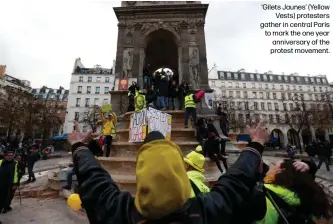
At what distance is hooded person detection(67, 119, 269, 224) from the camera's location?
1.08 m

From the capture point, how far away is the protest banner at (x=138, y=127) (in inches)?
305

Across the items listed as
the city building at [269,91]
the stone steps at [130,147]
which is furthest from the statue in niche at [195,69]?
the city building at [269,91]

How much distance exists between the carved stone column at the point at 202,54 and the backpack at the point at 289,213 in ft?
42.7

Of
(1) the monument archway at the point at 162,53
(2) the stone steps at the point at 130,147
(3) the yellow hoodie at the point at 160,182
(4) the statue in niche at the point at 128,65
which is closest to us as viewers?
(3) the yellow hoodie at the point at 160,182

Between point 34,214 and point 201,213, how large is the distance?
6.03m

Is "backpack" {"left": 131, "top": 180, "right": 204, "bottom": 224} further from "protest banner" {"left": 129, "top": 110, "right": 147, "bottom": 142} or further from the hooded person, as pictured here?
"protest banner" {"left": 129, "top": 110, "right": 147, "bottom": 142}

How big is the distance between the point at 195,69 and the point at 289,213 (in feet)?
45.0

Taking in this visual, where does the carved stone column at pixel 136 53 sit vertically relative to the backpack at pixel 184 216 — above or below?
above

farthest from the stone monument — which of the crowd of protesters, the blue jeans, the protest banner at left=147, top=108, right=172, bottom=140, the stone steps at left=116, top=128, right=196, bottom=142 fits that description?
the crowd of protesters

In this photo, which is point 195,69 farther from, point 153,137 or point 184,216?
point 184,216

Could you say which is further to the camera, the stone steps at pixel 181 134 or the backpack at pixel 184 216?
the stone steps at pixel 181 134

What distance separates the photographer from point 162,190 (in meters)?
1.07

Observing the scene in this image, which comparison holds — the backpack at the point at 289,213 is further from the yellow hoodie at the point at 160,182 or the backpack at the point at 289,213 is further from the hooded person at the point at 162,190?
the yellow hoodie at the point at 160,182

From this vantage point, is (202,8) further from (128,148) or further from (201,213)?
(201,213)
